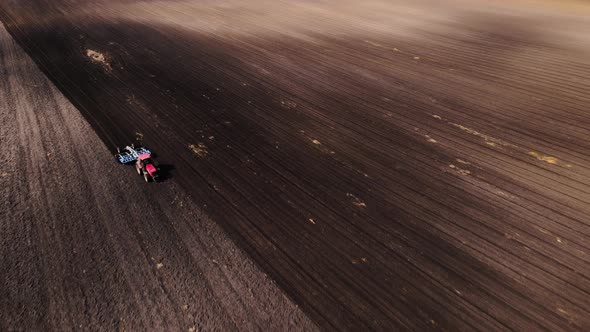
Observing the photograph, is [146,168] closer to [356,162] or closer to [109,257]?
[109,257]

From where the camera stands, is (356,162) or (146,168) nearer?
(146,168)

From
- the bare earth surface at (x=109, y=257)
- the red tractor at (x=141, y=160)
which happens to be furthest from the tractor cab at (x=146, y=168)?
the bare earth surface at (x=109, y=257)

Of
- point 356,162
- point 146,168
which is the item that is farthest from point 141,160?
point 356,162

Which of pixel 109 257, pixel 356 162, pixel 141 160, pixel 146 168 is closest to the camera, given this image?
pixel 109 257

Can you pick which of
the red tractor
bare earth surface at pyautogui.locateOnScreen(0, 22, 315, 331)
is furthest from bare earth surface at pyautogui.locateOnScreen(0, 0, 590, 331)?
the red tractor

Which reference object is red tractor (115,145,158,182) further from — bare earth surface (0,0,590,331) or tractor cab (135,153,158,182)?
bare earth surface (0,0,590,331)

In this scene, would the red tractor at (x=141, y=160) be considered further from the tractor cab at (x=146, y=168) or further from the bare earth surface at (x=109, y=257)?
the bare earth surface at (x=109, y=257)
